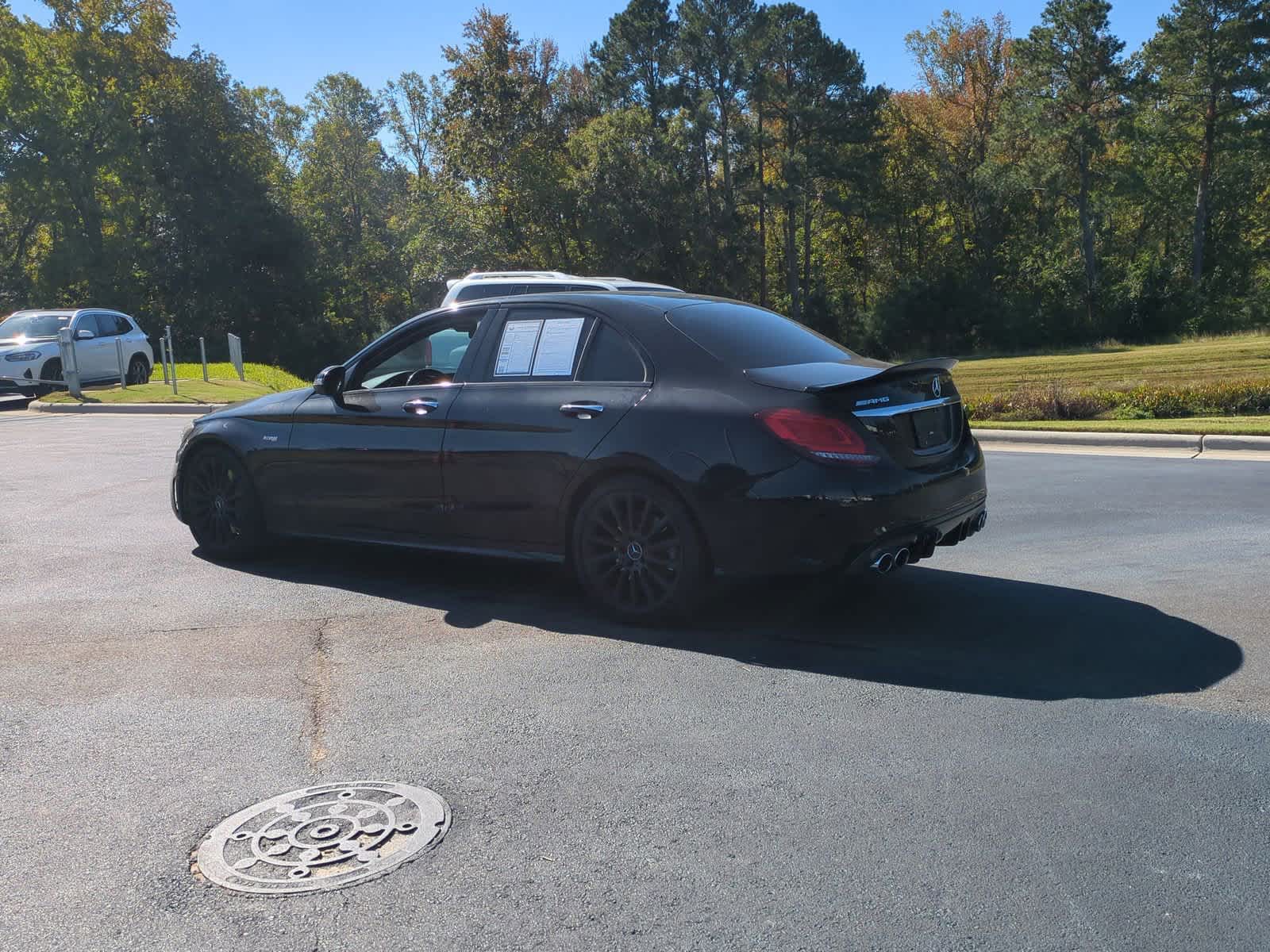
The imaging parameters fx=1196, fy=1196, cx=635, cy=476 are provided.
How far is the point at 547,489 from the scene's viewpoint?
602cm

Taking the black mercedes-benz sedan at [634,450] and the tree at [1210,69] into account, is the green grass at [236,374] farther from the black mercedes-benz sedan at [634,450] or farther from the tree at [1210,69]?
the tree at [1210,69]

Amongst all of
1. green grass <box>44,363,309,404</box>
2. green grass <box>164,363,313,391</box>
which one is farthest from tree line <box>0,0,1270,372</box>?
green grass <box>44,363,309,404</box>

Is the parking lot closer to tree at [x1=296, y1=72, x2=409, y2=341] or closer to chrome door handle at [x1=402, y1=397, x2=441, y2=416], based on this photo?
chrome door handle at [x1=402, y1=397, x2=441, y2=416]

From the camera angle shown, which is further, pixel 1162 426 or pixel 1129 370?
pixel 1129 370

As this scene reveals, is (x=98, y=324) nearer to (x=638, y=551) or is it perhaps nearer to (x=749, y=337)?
(x=749, y=337)

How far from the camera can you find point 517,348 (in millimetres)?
6395

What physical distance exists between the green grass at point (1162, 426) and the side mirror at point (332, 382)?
32.1 ft

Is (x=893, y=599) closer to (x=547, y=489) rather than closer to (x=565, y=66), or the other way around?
(x=547, y=489)

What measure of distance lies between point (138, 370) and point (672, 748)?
23.4 metres

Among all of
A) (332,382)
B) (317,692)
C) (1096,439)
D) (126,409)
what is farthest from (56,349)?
(317,692)

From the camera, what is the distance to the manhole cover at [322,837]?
3.35 metres

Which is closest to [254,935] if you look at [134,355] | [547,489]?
[547,489]

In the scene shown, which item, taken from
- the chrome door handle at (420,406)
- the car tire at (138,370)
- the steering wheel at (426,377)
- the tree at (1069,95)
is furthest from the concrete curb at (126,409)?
the tree at (1069,95)

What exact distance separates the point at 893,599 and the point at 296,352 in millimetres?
53433
